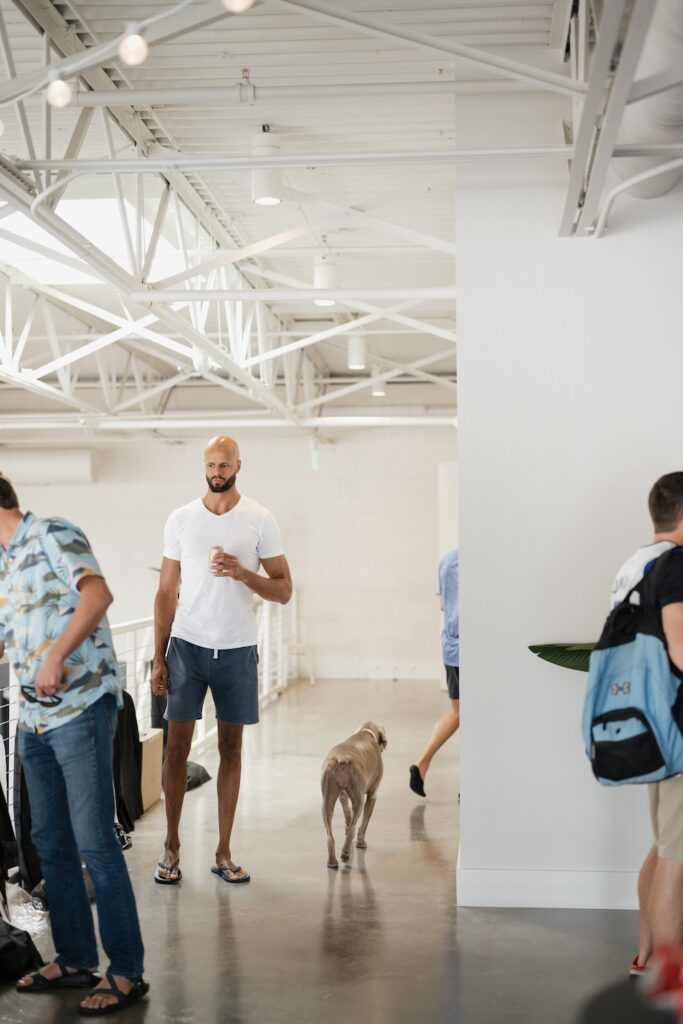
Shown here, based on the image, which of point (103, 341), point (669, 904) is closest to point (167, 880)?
point (669, 904)

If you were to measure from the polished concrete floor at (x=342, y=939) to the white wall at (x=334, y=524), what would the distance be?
23.0 ft

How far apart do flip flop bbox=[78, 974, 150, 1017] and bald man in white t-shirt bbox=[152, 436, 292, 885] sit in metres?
1.24

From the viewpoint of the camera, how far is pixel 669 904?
115 inches

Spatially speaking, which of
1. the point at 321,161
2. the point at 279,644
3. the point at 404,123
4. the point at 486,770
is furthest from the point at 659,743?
the point at 279,644

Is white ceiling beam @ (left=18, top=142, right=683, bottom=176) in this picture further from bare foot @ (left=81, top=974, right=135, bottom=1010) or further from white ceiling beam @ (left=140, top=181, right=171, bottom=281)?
bare foot @ (left=81, top=974, right=135, bottom=1010)

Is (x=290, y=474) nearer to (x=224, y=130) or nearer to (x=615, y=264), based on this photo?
(x=224, y=130)

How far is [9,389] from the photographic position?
13.1m

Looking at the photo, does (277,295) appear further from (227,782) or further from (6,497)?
(6,497)

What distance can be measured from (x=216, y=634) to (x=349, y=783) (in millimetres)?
930

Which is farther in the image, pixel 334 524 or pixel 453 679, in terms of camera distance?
pixel 334 524

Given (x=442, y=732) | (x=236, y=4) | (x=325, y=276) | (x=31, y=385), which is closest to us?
(x=236, y=4)

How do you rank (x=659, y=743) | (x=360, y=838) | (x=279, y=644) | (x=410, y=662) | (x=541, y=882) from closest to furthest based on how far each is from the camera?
1. (x=659, y=743)
2. (x=541, y=882)
3. (x=360, y=838)
4. (x=279, y=644)
5. (x=410, y=662)

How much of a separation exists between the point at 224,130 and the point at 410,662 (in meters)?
8.54

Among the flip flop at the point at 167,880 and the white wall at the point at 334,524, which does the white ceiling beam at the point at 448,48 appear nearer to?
the flip flop at the point at 167,880
